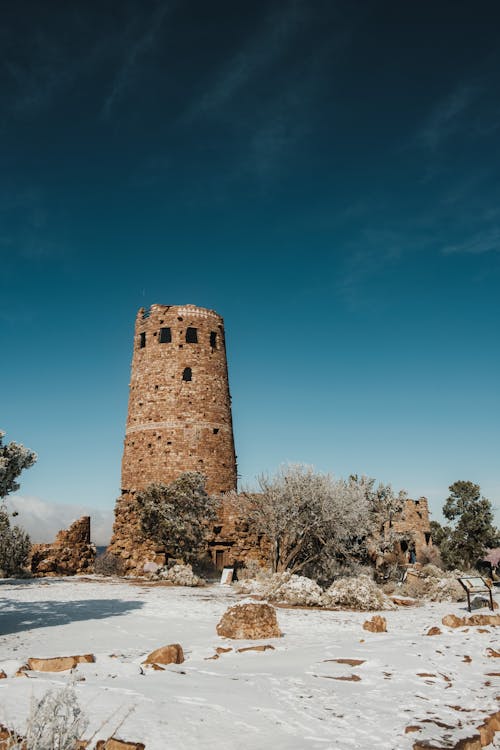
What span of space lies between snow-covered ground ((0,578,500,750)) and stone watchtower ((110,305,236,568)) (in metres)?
19.0

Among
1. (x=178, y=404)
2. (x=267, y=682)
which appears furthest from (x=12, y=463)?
(x=178, y=404)

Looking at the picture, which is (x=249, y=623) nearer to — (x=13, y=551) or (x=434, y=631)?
(x=434, y=631)

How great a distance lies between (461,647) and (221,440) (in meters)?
24.2

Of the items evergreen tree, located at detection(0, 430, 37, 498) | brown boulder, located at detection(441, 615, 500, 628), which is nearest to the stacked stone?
evergreen tree, located at detection(0, 430, 37, 498)

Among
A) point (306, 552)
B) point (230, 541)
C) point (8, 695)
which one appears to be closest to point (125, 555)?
point (230, 541)

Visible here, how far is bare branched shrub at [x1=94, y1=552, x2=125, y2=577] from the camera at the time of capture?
79.3 feet

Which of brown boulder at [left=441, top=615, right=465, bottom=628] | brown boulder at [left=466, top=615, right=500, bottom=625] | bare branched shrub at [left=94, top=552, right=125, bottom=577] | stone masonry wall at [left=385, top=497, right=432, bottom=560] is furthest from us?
stone masonry wall at [left=385, top=497, right=432, bottom=560]

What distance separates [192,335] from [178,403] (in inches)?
175

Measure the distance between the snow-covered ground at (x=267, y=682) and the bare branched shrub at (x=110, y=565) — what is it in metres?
12.8

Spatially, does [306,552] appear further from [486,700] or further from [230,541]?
[486,700]

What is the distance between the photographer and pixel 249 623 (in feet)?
31.4

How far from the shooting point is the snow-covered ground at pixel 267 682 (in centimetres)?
436

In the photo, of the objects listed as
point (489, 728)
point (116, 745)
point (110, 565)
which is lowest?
point (489, 728)

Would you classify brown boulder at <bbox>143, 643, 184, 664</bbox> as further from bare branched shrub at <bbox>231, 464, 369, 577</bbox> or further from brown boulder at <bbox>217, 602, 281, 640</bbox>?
bare branched shrub at <bbox>231, 464, 369, 577</bbox>
